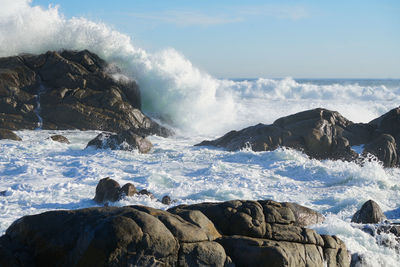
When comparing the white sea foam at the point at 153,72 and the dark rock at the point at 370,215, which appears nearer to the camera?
the dark rock at the point at 370,215

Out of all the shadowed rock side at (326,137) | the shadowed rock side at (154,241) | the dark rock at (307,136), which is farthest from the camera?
the dark rock at (307,136)

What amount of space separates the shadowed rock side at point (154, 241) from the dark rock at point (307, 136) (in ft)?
27.7

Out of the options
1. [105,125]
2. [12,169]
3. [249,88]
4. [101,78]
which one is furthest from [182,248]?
[249,88]

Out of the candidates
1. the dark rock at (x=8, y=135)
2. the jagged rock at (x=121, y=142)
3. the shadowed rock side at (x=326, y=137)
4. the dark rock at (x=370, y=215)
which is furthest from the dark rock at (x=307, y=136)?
the dark rock at (x=8, y=135)

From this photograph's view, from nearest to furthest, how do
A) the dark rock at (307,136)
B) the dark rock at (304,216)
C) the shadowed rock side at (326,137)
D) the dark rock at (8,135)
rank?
the dark rock at (304,216) → the shadowed rock side at (326,137) → the dark rock at (307,136) → the dark rock at (8,135)

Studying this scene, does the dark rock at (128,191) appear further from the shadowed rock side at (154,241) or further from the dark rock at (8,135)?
the dark rock at (8,135)

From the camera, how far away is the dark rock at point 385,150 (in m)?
13.0

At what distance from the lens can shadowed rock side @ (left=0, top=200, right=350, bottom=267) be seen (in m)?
4.22

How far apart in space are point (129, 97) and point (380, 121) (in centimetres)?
1005

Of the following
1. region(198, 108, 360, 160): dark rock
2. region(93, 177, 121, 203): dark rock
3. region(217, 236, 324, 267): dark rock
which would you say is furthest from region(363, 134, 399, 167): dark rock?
region(217, 236, 324, 267): dark rock

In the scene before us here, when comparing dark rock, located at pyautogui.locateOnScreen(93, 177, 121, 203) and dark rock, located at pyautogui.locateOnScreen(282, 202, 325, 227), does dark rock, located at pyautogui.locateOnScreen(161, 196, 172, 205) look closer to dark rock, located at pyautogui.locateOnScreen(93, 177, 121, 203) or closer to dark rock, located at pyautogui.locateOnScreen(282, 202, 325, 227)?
dark rock, located at pyautogui.locateOnScreen(93, 177, 121, 203)

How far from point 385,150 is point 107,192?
27.2 feet

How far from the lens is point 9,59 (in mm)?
18672

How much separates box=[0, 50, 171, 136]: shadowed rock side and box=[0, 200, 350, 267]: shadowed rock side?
12.8 m
